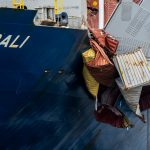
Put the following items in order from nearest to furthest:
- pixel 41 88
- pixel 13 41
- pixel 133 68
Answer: pixel 13 41 → pixel 133 68 → pixel 41 88

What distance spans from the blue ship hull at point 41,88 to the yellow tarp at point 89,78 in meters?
0.20

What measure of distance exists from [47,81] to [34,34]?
116cm

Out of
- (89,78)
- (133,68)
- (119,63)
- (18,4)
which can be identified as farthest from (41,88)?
(133,68)

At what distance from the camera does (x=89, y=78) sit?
13.6 meters

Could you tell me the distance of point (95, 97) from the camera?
547 inches

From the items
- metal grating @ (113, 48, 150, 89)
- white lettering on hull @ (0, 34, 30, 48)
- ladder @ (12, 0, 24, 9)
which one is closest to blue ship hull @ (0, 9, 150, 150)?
white lettering on hull @ (0, 34, 30, 48)

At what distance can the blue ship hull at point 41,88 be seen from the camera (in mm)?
12562

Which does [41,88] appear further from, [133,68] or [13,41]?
[133,68]

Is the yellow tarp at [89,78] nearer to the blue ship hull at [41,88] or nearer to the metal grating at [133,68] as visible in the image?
the blue ship hull at [41,88]

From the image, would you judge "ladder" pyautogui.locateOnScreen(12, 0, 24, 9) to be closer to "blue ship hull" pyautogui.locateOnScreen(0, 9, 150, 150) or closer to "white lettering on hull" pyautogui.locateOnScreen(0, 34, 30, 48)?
"blue ship hull" pyautogui.locateOnScreen(0, 9, 150, 150)

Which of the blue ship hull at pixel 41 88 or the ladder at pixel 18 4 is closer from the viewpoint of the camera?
the blue ship hull at pixel 41 88

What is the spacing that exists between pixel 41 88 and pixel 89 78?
4.22 feet

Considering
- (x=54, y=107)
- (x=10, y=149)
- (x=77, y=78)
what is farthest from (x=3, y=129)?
(x=77, y=78)

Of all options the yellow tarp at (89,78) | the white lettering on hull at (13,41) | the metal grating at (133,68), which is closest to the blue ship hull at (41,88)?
the white lettering on hull at (13,41)
